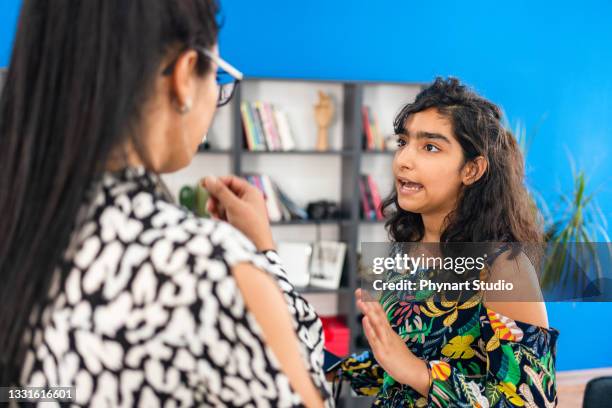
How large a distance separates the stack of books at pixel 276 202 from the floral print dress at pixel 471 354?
238cm

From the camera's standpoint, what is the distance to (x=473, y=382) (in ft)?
3.79

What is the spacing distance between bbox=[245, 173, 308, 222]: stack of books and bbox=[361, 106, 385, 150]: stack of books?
63 centimetres

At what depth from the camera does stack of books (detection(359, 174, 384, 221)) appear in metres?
3.87

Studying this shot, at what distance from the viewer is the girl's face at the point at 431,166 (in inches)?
58.0

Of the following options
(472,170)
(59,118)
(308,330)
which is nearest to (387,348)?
(308,330)

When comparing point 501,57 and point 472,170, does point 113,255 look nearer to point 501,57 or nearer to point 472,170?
point 472,170

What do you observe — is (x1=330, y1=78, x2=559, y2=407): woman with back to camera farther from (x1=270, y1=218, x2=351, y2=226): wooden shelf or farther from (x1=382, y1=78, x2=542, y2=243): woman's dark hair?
(x1=270, y1=218, x2=351, y2=226): wooden shelf

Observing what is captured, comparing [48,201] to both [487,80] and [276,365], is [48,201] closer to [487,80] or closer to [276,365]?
[276,365]

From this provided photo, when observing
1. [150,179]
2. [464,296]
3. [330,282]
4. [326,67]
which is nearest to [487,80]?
[326,67]

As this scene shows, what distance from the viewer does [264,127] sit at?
3.72 meters

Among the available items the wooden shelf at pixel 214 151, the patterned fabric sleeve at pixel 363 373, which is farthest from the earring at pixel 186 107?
the wooden shelf at pixel 214 151

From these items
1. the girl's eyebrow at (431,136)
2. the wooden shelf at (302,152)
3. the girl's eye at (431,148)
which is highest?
the girl's eyebrow at (431,136)

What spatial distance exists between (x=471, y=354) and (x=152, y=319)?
2.79ft

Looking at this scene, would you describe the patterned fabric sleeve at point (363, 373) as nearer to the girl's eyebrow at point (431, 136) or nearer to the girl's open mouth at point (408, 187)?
the girl's open mouth at point (408, 187)
